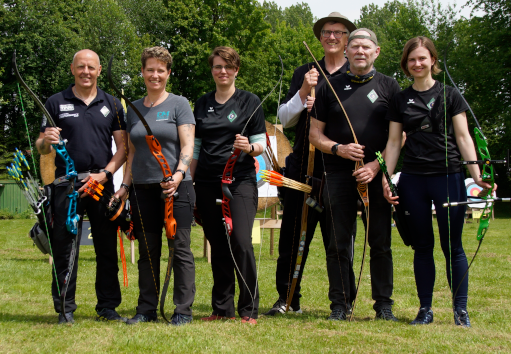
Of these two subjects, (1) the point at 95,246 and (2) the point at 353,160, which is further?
(1) the point at 95,246

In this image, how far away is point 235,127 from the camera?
11.5 feet

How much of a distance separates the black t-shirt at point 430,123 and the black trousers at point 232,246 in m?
1.10

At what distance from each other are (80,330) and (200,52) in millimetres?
22176

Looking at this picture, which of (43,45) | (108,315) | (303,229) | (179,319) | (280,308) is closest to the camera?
(179,319)

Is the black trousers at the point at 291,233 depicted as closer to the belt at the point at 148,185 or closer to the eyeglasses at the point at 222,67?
the eyeglasses at the point at 222,67

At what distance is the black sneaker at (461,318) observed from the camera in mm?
3340

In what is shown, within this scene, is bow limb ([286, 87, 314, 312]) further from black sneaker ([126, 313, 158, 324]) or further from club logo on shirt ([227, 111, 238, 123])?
black sneaker ([126, 313, 158, 324])

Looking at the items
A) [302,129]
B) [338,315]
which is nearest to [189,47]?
[302,129]

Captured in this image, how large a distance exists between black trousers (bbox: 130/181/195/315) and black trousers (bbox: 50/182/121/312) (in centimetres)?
27

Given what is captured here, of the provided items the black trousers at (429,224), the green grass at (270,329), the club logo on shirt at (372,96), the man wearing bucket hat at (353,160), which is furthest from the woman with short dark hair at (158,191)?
the black trousers at (429,224)

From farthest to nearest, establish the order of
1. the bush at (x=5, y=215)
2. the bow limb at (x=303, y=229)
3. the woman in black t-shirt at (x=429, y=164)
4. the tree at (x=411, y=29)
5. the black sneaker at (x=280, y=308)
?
the tree at (x=411, y=29) < the bush at (x=5, y=215) < the black sneaker at (x=280, y=308) < the bow limb at (x=303, y=229) < the woman in black t-shirt at (x=429, y=164)

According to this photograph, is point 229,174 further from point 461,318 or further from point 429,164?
point 461,318

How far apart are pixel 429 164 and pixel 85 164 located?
2.28 metres

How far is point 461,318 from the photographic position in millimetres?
3363
